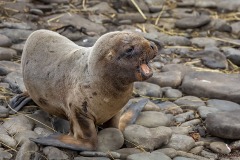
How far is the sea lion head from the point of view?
4242 millimetres

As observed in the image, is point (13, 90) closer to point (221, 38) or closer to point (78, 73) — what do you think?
point (78, 73)

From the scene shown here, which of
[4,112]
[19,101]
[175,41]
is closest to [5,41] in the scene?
[19,101]

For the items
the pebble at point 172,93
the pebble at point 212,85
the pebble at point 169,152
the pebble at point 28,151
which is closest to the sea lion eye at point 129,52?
the pebble at point 169,152

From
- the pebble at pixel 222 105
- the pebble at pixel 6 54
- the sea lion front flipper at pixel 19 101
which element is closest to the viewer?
the sea lion front flipper at pixel 19 101

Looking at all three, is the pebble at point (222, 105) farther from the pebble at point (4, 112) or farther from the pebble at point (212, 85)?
the pebble at point (4, 112)

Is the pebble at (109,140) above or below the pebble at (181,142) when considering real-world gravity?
above

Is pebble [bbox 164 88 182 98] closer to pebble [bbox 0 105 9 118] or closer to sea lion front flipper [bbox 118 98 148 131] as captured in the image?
sea lion front flipper [bbox 118 98 148 131]

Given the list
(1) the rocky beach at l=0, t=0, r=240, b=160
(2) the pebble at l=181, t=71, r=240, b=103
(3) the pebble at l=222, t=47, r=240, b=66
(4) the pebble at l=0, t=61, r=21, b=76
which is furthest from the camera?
(3) the pebble at l=222, t=47, r=240, b=66

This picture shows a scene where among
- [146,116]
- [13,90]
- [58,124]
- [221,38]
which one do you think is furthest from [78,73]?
[221,38]

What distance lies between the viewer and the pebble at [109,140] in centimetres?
462

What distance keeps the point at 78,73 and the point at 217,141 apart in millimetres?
1530

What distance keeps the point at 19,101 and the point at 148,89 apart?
158cm

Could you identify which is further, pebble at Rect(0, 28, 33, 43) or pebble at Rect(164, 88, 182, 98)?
pebble at Rect(0, 28, 33, 43)

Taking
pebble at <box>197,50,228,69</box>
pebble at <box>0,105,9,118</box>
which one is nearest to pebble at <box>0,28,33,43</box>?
pebble at <box>0,105,9,118</box>
